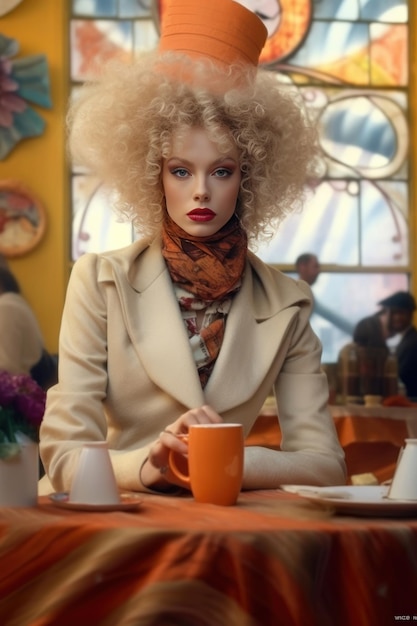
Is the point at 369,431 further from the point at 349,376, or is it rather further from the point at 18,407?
the point at 18,407

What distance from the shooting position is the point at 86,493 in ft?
4.62

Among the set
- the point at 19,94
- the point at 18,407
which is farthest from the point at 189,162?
the point at 19,94

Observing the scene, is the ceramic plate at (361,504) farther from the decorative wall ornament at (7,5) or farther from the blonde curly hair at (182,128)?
the decorative wall ornament at (7,5)

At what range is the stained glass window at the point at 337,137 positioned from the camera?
7727 mm

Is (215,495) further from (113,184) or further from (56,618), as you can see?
(113,184)

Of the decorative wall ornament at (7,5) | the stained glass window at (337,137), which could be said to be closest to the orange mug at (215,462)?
the stained glass window at (337,137)

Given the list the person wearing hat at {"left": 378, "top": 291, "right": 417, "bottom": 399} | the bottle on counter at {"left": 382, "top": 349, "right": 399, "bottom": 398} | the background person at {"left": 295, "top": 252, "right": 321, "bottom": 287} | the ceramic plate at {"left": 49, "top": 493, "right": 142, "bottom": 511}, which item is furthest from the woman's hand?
the background person at {"left": 295, "top": 252, "right": 321, "bottom": 287}

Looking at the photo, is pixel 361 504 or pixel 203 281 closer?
pixel 361 504

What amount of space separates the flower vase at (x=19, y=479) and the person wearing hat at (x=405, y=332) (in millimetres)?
5053

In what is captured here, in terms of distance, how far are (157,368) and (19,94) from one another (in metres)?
6.00

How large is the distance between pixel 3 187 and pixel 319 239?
203 centimetres

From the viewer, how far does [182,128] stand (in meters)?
2.09

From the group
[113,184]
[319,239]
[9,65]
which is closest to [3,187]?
[9,65]

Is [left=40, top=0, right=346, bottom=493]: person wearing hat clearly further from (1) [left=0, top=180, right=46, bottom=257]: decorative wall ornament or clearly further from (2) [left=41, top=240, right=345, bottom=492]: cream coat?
(1) [left=0, top=180, right=46, bottom=257]: decorative wall ornament
